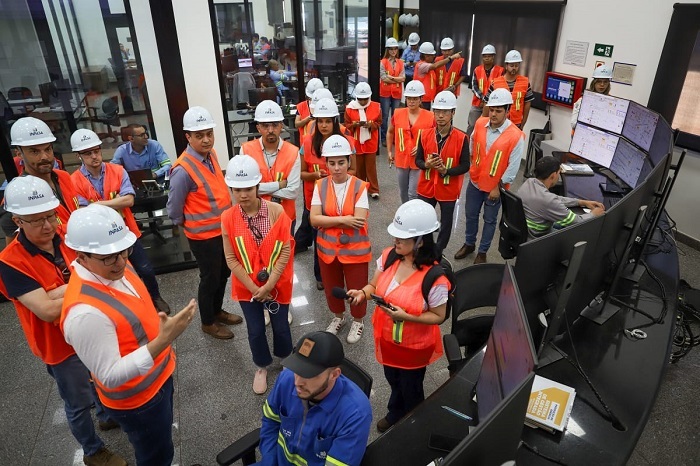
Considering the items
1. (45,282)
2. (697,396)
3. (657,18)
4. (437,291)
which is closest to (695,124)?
(657,18)

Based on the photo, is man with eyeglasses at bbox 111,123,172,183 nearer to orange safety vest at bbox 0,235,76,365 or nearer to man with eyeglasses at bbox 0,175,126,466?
man with eyeglasses at bbox 0,175,126,466

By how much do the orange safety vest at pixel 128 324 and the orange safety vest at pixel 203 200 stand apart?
1.10 meters

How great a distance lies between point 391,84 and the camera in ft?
24.3

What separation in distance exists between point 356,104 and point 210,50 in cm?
206

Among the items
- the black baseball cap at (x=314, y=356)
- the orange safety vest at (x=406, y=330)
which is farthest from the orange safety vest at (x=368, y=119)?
the black baseball cap at (x=314, y=356)

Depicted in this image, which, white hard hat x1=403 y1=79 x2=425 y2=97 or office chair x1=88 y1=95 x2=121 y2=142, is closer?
white hard hat x1=403 y1=79 x2=425 y2=97

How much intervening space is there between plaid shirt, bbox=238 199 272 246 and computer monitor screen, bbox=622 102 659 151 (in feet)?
10.7

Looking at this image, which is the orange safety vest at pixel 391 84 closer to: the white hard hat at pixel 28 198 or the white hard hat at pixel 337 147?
the white hard hat at pixel 337 147

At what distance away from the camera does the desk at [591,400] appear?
5.66ft

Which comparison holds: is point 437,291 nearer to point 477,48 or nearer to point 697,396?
point 697,396

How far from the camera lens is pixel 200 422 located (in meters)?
2.79

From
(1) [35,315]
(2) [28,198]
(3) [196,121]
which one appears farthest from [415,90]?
(1) [35,315]

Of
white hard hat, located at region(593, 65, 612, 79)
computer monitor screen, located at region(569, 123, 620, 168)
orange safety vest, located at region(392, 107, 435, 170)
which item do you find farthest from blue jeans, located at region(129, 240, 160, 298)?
white hard hat, located at region(593, 65, 612, 79)

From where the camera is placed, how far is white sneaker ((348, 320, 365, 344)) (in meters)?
3.44
